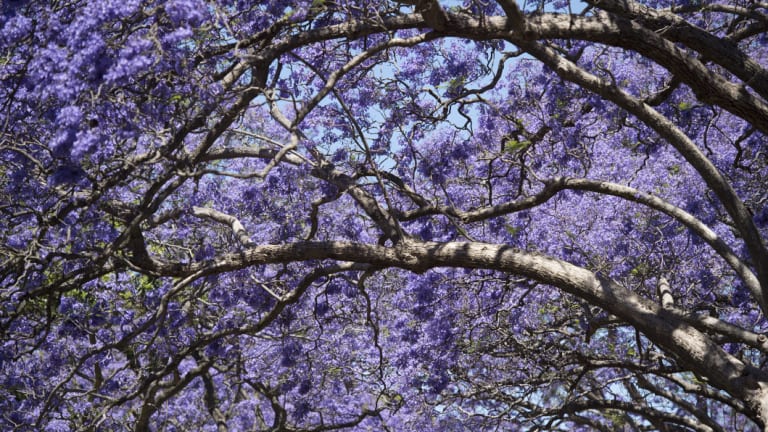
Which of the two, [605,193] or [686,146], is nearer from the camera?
[686,146]

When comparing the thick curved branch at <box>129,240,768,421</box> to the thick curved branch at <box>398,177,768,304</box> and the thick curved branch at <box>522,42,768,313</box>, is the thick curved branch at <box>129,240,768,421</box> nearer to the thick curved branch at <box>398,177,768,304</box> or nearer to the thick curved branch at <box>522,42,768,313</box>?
the thick curved branch at <box>398,177,768,304</box>

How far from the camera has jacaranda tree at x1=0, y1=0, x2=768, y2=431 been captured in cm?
626

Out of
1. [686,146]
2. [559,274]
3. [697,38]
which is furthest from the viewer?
[686,146]

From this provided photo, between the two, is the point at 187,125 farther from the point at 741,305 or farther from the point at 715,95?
the point at 741,305

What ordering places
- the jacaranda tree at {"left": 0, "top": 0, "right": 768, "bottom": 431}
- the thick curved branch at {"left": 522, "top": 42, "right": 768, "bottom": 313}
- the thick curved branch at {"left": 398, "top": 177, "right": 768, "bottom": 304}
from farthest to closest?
the thick curved branch at {"left": 398, "top": 177, "right": 768, "bottom": 304}, the thick curved branch at {"left": 522, "top": 42, "right": 768, "bottom": 313}, the jacaranda tree at {"left": 0, "top": 0, "right": 768, "bottom": 431}

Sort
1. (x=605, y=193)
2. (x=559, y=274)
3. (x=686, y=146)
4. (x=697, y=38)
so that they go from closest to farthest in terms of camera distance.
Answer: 1. (x=559, y=274)
2. (x=697, y=38)
3. (x=686, y=146)
4. (x=605, y=193)

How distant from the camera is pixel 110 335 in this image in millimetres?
10000

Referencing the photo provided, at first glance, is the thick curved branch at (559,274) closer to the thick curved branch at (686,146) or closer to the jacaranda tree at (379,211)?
the jacaranda tree at (379,211)

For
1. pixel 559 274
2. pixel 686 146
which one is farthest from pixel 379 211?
pixel 686 146

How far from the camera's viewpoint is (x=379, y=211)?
24.3 feet

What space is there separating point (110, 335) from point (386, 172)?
12.2 ft

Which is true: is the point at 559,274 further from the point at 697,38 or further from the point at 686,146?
the point at 697,38

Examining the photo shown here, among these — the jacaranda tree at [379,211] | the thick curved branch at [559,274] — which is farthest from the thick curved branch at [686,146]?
the thick curved branch at [559,274]

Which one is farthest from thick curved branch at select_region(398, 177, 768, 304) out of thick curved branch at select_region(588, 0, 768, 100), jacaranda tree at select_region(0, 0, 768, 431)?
thick curved branch at select_region(588, 0, 768, 100)
